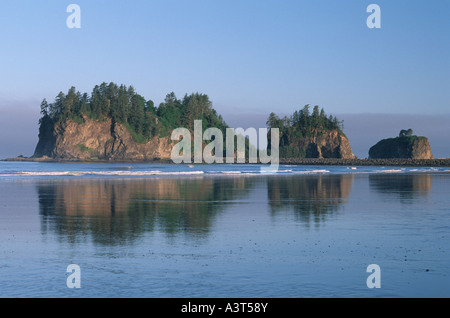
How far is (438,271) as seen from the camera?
11.0 meters

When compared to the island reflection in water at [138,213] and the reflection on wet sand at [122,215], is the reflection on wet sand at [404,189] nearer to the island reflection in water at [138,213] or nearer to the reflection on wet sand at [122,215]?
the island reflection in water at [138,213]

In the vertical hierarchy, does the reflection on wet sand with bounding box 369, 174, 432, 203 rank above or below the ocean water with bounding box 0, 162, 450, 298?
below

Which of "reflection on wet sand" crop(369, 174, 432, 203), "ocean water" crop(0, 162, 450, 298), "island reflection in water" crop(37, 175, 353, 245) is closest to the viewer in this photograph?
"ocean water" crop(0, 162, 450, 298)

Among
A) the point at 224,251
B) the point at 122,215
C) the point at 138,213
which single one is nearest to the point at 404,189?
the point at 138,213

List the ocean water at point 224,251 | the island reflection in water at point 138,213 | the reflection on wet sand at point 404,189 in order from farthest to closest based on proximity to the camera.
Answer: the reflection on wet sand at point 404,189, the island reflection in water at point 138,213, the ocean water at point 224,251

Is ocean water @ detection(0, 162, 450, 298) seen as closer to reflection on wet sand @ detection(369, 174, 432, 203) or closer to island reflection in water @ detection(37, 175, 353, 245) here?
island reflection in water @ detection(37, 175, 353, 245)

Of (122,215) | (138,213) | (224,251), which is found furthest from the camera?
(138,213)

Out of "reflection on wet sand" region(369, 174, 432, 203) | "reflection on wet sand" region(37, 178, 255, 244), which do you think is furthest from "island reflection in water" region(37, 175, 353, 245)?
"reflection on wet sand" region(369, 174, 432, 203)

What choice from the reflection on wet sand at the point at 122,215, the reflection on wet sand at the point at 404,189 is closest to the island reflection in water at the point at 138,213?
the reflection on wet sand at the point at 122,215

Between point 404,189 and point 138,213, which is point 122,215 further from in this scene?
point 404,189

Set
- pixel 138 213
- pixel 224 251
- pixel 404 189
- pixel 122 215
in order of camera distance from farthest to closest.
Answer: pixel 404 189
pixel 138 213
pixel 122 215
pixel 224 251

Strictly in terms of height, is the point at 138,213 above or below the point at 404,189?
above
